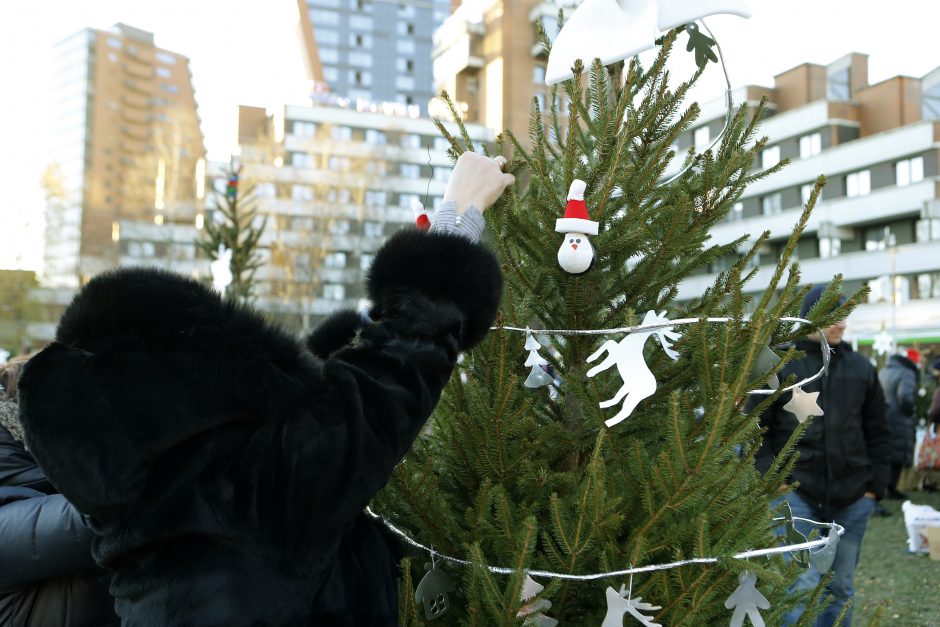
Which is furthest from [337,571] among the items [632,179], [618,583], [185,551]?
[632,179]

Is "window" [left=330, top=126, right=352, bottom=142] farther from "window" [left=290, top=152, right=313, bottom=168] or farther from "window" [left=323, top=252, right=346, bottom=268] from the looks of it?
"window" [left=323, top=252, right=346, bottom=268]

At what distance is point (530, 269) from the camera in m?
2.17

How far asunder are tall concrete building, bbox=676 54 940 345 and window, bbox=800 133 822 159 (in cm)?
5

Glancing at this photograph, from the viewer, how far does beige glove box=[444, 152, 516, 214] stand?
1.66 meters

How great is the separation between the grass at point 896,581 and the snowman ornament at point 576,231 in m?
4.20

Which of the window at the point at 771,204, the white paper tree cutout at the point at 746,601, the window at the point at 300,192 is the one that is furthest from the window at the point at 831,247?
the white paper tree cutout at the point at 746,601

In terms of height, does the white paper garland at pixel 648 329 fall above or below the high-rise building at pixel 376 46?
below

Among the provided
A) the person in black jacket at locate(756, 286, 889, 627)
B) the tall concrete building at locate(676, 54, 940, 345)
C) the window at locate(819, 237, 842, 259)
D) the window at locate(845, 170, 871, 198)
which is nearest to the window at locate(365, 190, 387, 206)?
the tall concrete building at locate(676, 54, 940, 345)

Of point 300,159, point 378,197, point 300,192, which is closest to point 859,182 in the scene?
point 378,197

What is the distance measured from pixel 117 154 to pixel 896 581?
8282 cm

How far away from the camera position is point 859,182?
39.5m

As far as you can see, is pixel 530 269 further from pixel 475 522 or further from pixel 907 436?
pixel 907 436

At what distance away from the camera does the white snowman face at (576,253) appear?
1791 millimetres

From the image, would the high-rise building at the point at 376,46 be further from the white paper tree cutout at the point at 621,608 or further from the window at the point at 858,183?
the white paper tree cutout at the point at 621,608
